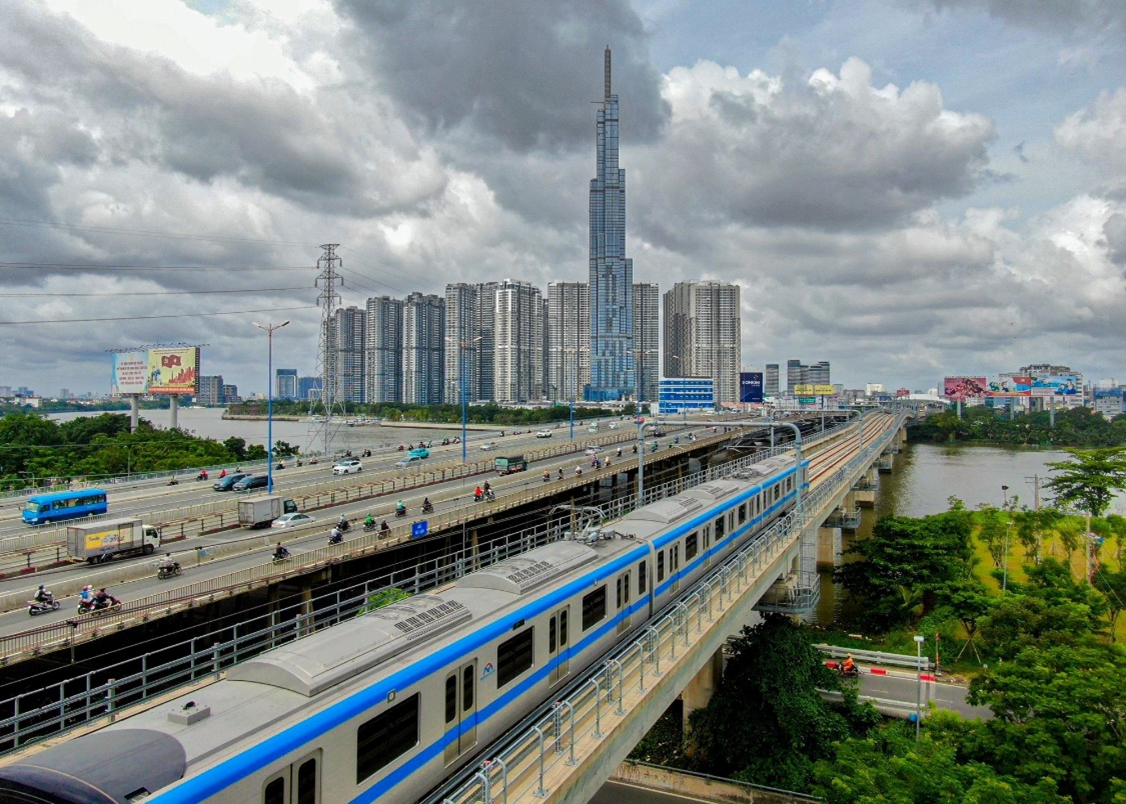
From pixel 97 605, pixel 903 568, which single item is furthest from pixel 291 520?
pixel 903 568

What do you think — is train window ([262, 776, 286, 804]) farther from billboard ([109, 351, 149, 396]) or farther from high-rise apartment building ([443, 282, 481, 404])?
high-rise apartment building ([443, 282, 481, 404])

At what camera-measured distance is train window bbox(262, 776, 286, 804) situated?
23.3ft

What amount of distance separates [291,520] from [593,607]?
2008cm

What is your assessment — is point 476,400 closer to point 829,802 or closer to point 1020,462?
point 1020,462

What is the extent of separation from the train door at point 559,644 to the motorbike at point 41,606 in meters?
15.4

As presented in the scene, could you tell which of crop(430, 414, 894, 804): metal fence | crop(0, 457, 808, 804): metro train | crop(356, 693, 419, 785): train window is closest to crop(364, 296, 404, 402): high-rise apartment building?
crop(430, 414, 894, 804): metal fence

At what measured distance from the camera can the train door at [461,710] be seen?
377 inches

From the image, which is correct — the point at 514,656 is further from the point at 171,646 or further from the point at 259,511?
the point at 259,511

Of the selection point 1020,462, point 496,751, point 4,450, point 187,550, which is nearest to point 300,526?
point 187,550

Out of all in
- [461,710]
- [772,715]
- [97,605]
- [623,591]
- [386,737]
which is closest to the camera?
[386,737]

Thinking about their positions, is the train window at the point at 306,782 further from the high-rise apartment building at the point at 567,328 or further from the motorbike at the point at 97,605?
the high-rise apartment building at the point at 567,328

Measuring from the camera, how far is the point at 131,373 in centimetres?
7800

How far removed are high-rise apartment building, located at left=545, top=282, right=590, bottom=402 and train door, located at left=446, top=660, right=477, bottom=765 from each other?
Result: 172 metres

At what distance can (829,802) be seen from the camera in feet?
47.8
